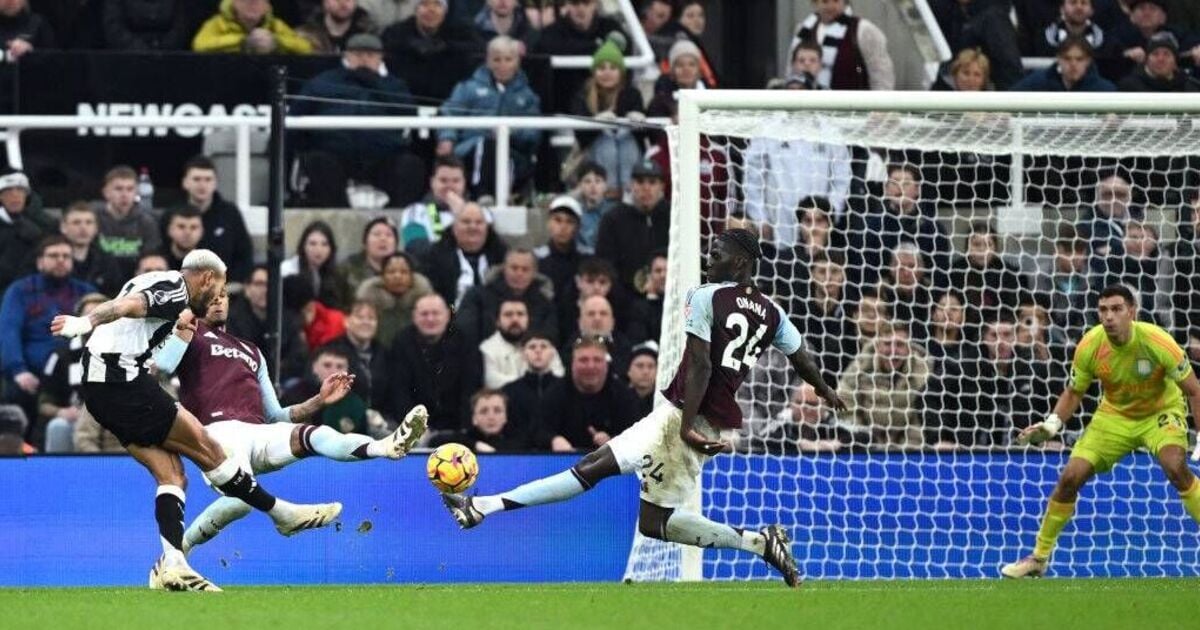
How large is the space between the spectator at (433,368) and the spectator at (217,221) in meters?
1.27

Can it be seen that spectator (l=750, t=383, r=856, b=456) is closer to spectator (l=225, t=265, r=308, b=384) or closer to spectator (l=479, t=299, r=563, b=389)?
spectator (l=479, t=299, r=563, b=389)

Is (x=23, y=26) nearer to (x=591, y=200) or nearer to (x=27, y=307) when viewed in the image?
(x=27, y=307)

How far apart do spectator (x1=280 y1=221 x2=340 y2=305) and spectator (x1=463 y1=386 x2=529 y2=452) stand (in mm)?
1552

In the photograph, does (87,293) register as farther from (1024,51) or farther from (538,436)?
(1024,51)

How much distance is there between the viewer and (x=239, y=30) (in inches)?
696

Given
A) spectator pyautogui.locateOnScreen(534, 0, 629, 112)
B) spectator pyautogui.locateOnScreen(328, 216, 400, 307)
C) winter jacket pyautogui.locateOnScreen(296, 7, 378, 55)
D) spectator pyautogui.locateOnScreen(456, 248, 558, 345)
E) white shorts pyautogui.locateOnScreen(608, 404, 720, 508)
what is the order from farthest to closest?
spectator pyautogui.locateOnScreen(534, 0, 629, 112)
winter jacket pyautogui.locateOnScreen(296, 7, 378, 55)
spectator pyautogui.locateOnScreen(328, 216, 400, 307)
spectator pyautogui.locateOnScreen(456, 248, 558, 345)
white shorts pyautogui.locateOnScreen(608, 404, 720, 508)

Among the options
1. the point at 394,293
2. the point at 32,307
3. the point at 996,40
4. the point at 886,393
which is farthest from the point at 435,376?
the point at 996,40

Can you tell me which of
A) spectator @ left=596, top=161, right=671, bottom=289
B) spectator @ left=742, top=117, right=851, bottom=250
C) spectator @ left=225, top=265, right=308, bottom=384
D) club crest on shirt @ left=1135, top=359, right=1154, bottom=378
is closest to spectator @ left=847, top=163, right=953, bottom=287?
spectator @ left=742, top=117, right=851, bottom=250

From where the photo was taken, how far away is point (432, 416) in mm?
15859

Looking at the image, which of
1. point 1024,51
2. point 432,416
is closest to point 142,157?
point 432,416

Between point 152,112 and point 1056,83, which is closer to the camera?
point 152,112

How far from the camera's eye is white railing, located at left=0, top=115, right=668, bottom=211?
16453 mm

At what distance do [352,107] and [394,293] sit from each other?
180 centimetres

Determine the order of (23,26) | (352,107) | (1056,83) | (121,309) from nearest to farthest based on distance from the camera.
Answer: (121,309) → (352,107) → (23,26) → (1056,83)
